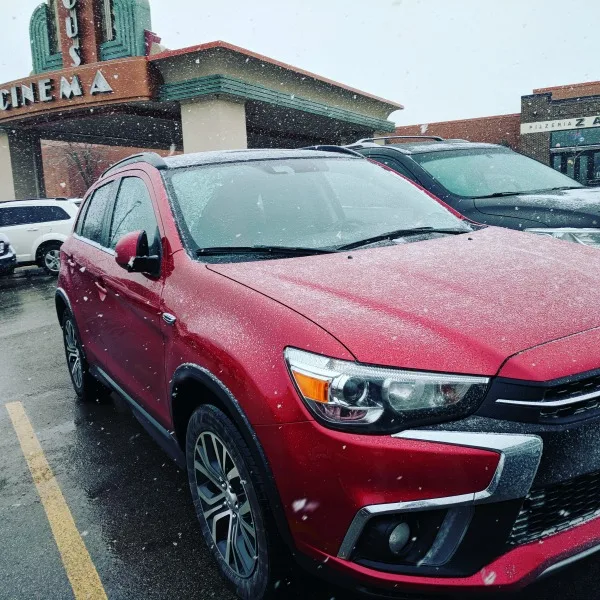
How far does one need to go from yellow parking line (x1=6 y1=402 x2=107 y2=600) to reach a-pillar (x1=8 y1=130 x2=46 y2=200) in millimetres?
17170

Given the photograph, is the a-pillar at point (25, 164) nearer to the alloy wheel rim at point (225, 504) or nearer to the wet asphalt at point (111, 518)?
the wet asphalt at point (111, 518)

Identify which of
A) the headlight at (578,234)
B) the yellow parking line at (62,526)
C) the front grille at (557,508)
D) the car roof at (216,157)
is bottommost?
the yellow parking line at (62,526)

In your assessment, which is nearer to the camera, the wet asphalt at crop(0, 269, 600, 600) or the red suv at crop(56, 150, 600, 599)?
the red suv at crop(56, 150, 600, 599)

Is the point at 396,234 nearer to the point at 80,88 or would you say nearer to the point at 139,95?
the point at 139,95

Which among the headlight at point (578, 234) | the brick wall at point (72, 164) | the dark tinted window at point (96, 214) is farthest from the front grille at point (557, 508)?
the brick wall at point (72, 164)

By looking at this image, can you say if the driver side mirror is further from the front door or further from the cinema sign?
the cinema sign

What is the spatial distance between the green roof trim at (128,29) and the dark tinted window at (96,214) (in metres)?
13.8

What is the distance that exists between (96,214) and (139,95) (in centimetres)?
1151

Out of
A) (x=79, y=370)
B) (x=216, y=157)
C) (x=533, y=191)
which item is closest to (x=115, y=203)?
(x=216, y=157)

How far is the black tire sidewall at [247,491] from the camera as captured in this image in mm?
2039

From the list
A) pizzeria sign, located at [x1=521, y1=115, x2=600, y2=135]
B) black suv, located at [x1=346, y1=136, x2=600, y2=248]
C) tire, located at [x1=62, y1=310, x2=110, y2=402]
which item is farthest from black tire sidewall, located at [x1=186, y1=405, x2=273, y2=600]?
pizzeria sign, located at [x1=521, y1=115, x2=600, y2=135]

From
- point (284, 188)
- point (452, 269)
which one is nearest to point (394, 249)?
point (452, 269)

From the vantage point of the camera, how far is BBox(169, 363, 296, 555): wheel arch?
196 cm

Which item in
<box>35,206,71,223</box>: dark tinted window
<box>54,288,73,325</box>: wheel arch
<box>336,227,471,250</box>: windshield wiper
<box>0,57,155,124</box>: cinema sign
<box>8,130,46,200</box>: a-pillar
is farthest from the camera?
<box>8,130,46,200</box>: a-pillar
